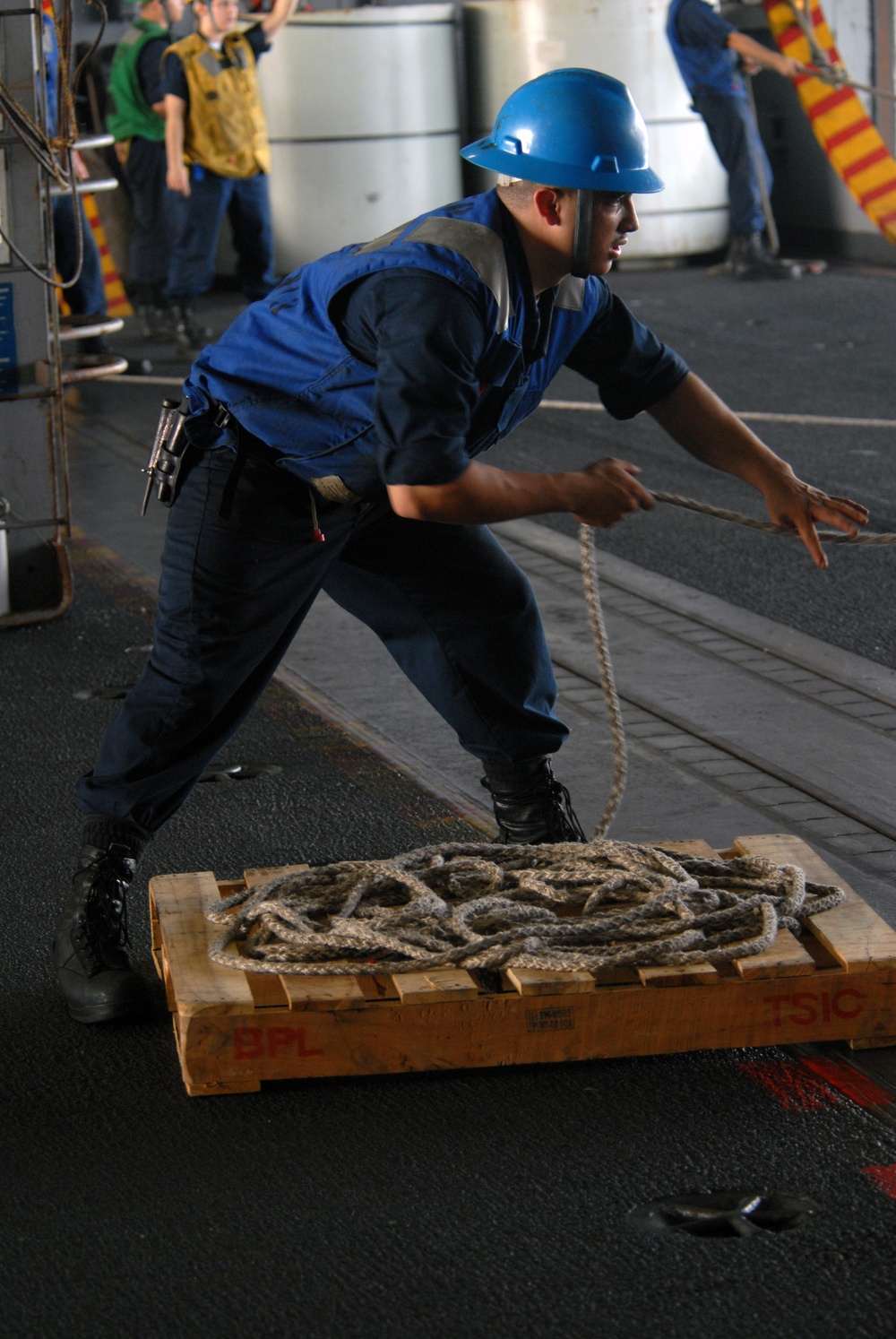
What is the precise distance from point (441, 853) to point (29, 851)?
1258 mm

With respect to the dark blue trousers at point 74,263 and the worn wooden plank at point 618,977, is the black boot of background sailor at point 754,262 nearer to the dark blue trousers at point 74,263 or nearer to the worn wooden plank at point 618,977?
the dark blue trousers at point 74,263

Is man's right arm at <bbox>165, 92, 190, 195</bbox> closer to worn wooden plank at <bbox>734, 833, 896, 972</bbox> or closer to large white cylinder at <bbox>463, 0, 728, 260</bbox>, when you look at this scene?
large white cylinder at <bbox>463, 0, 728, 260</bbox>

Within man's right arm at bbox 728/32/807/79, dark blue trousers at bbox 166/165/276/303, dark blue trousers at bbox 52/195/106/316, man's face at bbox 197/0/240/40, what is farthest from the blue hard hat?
man's right arm at bbox 728/32/807/79

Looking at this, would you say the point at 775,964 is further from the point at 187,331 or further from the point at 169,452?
the point at 187,331

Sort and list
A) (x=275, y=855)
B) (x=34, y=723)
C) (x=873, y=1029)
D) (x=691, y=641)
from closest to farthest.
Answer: (x=873, y=1029) < (x=275, y=855) < (x=34, y=723) < (x=691, y=641)

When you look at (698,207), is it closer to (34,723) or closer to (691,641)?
(691,641)

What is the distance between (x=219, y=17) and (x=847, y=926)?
896cm

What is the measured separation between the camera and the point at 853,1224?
271 centimetres

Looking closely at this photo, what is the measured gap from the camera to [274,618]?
11.4 feet

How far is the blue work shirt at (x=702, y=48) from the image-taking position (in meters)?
13.2

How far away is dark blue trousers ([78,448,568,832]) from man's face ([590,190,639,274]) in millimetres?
687

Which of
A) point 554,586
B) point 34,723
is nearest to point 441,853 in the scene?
point 34,723

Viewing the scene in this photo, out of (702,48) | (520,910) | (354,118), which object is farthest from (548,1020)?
(354,118)

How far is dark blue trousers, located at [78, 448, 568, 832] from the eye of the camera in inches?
133
